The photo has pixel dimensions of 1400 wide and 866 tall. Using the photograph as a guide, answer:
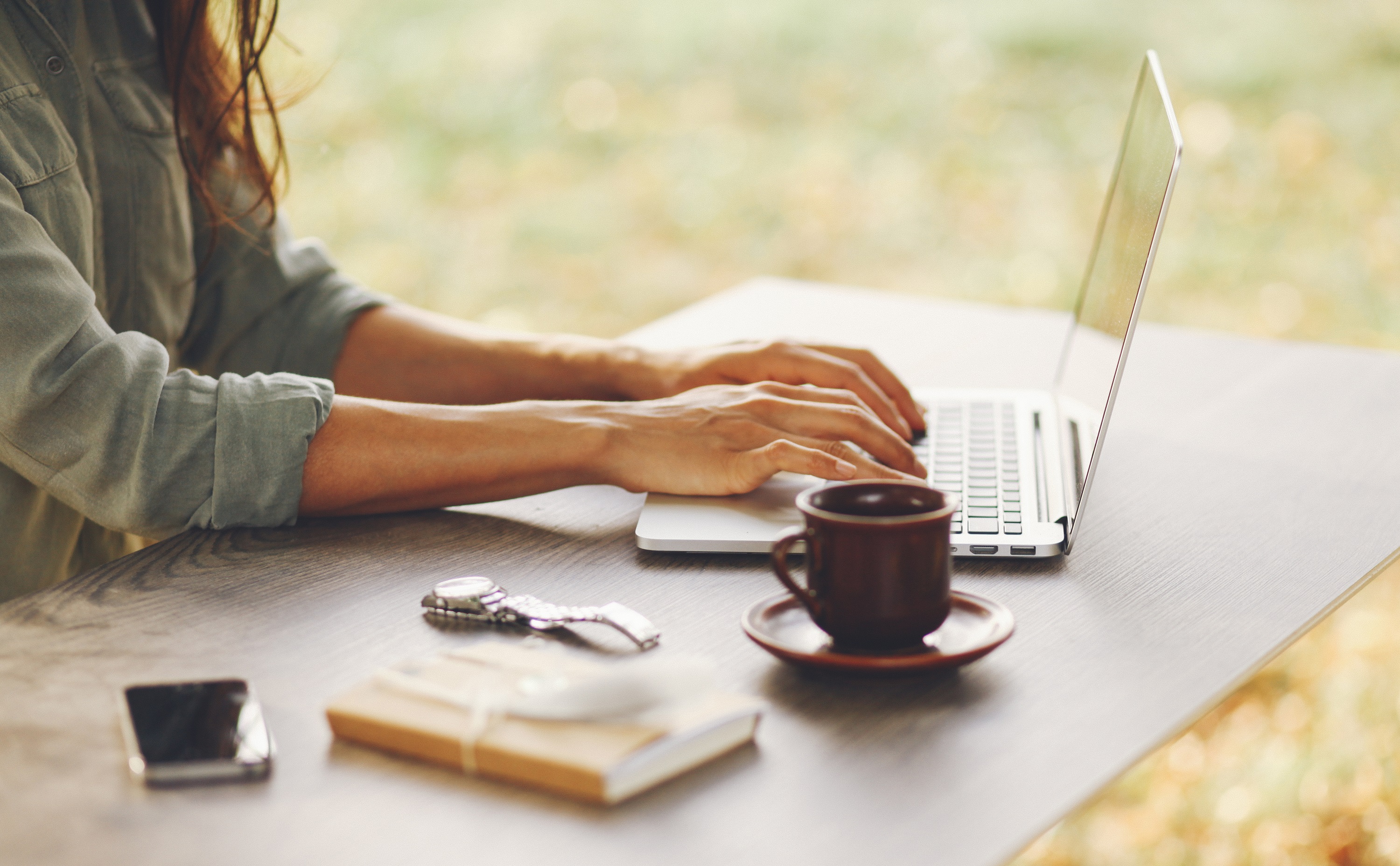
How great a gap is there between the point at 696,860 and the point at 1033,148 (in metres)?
3.35

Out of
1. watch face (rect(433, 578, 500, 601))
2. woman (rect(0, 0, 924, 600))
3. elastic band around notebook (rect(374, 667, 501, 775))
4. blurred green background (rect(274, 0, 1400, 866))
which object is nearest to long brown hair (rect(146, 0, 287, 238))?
woman (rect(0, 0, 924, 600))

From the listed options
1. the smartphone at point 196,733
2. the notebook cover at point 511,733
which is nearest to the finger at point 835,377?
the notebook cover at point 511,733

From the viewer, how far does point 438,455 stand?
927 mm

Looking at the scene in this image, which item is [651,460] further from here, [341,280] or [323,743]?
[341,280]

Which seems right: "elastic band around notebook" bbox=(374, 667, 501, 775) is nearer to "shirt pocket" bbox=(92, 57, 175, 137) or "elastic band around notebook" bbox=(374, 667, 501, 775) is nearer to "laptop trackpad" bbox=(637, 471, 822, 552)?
"laptop trackpad" bbox=(637, 471, 822, 552)

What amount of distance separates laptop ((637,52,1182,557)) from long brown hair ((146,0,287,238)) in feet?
1.73

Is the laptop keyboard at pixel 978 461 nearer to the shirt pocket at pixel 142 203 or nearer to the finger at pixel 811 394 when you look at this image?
the finger at pixel 811 394

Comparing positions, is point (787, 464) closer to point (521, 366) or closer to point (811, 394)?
point (811, 394)

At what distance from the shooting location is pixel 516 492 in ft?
3.12

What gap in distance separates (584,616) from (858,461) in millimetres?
267

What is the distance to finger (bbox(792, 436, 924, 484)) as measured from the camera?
2.98 feet

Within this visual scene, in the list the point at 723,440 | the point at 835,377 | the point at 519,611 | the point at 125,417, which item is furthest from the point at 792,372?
the point at 125,417

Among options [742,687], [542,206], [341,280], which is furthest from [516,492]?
[542,206]

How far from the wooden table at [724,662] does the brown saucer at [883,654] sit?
16 mm
